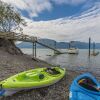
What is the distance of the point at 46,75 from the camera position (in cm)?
1403

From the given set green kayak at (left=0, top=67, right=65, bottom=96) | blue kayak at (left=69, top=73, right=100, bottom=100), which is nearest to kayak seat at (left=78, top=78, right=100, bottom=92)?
blue kayak at (left=69, top=73, right=100, bottom=100)

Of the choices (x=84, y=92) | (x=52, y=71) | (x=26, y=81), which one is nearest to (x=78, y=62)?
(x=52, y=71)

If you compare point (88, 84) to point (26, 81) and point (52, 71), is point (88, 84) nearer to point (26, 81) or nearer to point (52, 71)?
point (26, 81)

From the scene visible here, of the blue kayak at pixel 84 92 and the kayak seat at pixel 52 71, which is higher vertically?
the kayak seat at pixel 52 71

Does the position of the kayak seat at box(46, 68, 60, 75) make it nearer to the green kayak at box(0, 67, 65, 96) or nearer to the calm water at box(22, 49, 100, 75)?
the green kayak at box(0, 67, 65, 96)

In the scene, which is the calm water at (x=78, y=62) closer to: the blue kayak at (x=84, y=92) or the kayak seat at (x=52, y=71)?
the kayak seat at (x=52, y=71)

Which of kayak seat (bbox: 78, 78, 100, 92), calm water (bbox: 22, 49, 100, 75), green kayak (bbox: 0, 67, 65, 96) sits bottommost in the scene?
calm water (bbox: 22, 49, 100, 75)

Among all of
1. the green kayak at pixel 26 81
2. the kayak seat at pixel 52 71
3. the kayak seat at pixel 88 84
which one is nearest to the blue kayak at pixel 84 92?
the kayak seat at pixel 88 84

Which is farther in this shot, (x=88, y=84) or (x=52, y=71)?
(x=52, y=71)

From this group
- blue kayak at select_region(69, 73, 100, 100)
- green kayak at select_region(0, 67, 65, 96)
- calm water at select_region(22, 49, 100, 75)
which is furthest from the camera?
calm water at select_region(22, 49, 100, 75)

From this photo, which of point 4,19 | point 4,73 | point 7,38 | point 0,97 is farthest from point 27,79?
point 4,19

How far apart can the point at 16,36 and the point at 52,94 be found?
23798 millimetres

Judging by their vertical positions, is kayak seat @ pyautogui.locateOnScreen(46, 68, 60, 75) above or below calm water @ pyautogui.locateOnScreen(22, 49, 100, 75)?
above

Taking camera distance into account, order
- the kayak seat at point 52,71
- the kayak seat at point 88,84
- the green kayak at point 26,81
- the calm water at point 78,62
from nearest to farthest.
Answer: the kayak seat at point 88,84 → the green kayak at point 26,81 → the kayak seat at point 52,71 → the calm water at point 78,62
